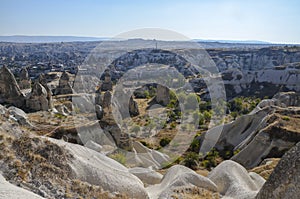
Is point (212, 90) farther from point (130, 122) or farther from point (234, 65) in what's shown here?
point (234, 65)

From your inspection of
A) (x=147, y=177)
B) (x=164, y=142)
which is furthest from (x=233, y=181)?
(x=164, y=142)

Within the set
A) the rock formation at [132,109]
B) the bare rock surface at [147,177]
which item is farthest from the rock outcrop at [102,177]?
the rock formation at [132,109]

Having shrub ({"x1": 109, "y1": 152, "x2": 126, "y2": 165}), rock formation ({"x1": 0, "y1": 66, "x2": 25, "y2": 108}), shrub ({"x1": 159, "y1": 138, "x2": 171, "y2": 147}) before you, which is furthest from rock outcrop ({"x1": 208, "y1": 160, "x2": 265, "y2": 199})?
rock formation ({"x1": 0, "y1": 66, "x2": 25, "y2": 108})

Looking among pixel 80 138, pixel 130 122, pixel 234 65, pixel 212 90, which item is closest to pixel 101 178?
pixel 80 138

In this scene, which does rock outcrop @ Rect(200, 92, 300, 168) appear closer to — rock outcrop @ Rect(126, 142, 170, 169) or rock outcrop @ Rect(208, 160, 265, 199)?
rock outcrop @ Rect(126, 142, 170, 169)

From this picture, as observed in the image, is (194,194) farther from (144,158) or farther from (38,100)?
(38,100)
